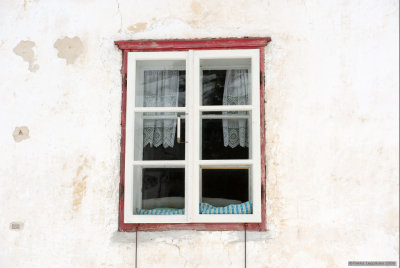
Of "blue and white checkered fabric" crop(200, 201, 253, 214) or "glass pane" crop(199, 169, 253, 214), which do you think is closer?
"blue and white checkered fabric" crop(200, 201, 253, 214)

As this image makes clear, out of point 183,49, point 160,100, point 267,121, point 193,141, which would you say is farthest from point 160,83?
point 267,121

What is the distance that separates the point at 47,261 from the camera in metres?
3.15

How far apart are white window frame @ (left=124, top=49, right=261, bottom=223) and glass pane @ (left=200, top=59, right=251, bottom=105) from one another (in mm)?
88

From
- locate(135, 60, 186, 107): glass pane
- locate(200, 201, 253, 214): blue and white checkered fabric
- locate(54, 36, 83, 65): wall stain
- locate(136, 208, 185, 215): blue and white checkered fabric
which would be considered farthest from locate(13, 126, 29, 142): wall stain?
locate(200, 201, 253, 214): blue and white checkered fabric

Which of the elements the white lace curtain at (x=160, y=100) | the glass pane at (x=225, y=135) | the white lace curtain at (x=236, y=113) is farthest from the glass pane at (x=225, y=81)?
the white lace curtain at (x=160, y=100)

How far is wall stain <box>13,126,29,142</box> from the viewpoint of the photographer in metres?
3.25

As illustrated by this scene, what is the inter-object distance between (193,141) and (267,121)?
23.4 inches

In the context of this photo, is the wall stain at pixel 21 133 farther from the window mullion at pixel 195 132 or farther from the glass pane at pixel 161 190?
the window mullion at pixel 195 132

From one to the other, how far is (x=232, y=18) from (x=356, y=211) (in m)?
1.78

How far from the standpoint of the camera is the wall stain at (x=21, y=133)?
3250 mm

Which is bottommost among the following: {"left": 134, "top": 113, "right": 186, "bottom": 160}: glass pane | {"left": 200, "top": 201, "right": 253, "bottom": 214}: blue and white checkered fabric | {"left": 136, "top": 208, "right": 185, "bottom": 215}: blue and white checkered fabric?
{"left": 136, "top": 208, "right": 185, "bottom": 215}: blue and white checkered fabric

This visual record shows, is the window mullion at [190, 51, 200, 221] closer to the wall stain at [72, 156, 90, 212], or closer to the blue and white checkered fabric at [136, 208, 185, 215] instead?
the blue and white checkered fabric at [136, 208, 185, 215]

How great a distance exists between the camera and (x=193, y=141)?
3.12 meters

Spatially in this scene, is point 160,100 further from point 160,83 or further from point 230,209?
point 230,209
